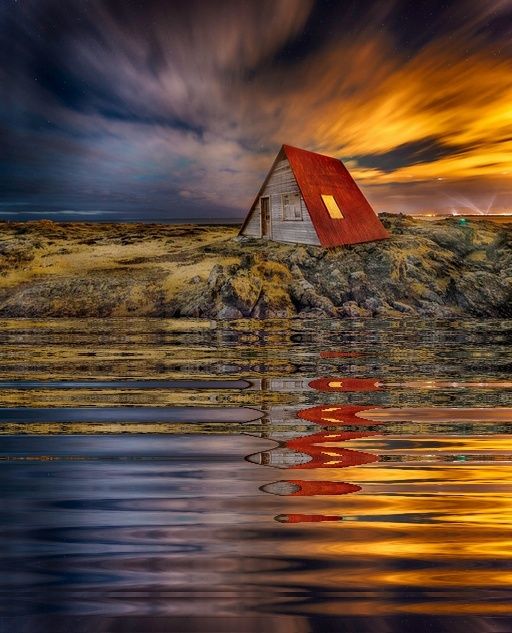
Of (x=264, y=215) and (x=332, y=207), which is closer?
(x=332, y=207)

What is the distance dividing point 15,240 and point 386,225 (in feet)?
77.4

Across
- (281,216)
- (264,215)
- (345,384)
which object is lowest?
(345,384)

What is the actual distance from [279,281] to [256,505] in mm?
23310

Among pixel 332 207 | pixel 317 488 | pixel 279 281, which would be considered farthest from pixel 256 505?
pixel 332 207

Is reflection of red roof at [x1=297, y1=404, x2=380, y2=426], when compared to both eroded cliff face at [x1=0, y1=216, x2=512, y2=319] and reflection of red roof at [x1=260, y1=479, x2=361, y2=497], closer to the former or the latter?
reflection of red roof at [x1=260, y1=479, x2=361, y2=497]

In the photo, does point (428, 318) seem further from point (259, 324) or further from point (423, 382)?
point (423, 382)

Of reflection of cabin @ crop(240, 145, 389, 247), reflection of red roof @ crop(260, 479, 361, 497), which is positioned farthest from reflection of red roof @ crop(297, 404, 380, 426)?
reflection of cabin @ crop(240, 145, 389, 247)

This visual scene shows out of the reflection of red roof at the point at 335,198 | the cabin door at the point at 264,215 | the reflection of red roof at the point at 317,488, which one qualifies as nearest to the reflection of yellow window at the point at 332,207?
the reflection of red roof at the point at 335,198

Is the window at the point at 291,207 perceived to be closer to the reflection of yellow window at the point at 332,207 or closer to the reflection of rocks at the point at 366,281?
the reflection of yellow window at the point at 332,207

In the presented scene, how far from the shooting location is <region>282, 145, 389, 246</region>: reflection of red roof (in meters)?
34.5

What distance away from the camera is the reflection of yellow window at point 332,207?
118 ft

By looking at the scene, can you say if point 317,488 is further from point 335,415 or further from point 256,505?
point 335,415

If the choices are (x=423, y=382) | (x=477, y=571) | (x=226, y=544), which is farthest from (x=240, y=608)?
(x=423, y=382)

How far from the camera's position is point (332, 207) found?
3647 centimetres
